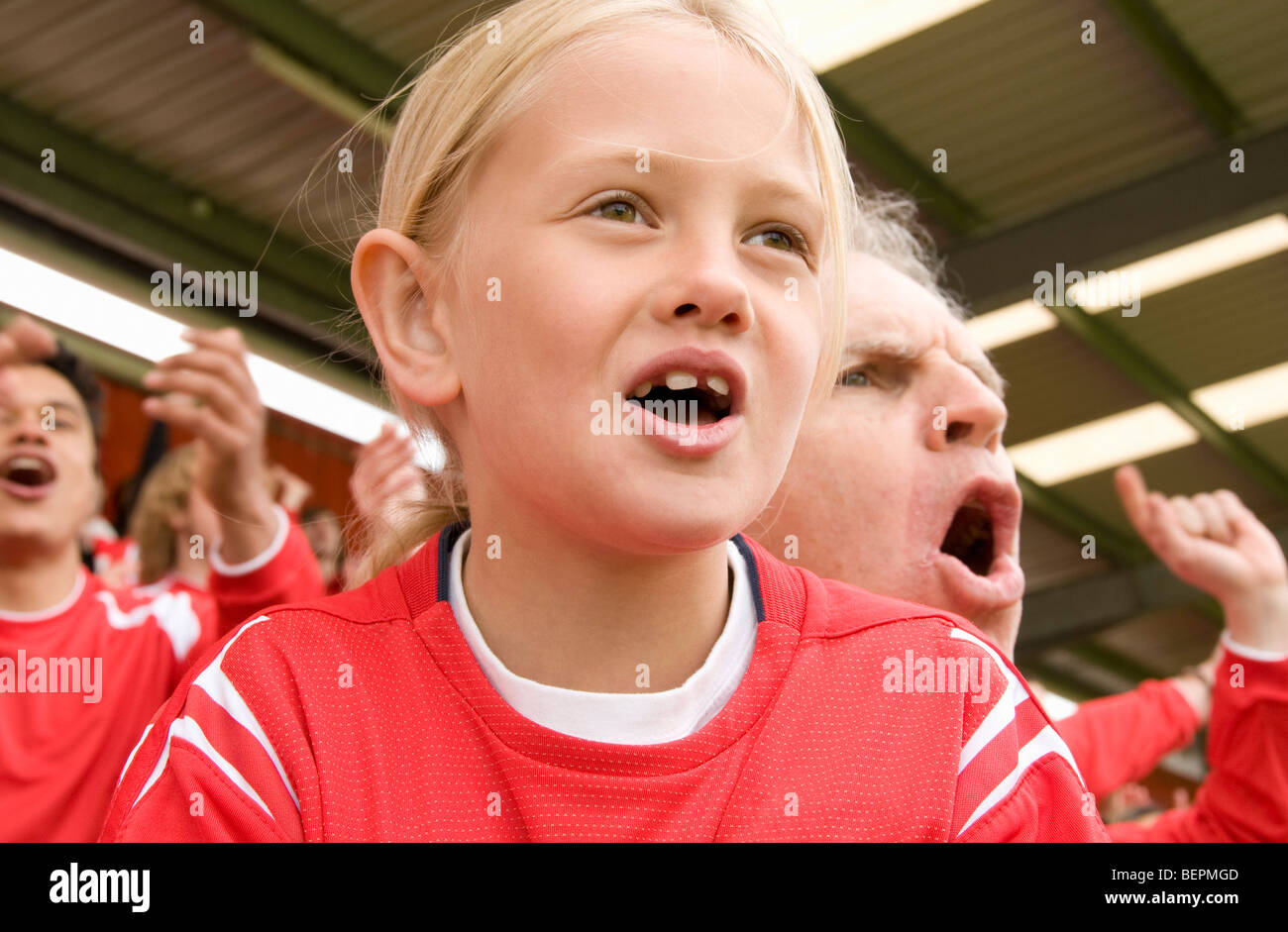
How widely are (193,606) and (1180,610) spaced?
15374 millimetres

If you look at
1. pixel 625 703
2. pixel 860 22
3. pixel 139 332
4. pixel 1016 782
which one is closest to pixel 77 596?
pixel 625 703

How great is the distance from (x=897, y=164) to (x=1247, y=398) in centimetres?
509

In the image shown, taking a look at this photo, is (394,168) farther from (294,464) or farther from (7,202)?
(294,464)

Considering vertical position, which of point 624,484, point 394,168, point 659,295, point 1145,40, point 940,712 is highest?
point 1145,40

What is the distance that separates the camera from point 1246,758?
5.72 feet

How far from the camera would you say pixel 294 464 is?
31.0 feet

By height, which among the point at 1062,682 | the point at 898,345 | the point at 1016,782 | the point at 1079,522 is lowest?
the point at 1016,782

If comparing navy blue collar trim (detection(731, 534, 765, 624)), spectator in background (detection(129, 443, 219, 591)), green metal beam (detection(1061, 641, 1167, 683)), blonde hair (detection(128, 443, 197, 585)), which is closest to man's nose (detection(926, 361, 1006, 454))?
navy blue collar trim (detection(731, 534, 765, 624))

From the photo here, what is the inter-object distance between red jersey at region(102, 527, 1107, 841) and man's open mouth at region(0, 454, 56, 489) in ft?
5.05

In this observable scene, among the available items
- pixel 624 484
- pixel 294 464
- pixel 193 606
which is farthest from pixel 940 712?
pixel 294 464

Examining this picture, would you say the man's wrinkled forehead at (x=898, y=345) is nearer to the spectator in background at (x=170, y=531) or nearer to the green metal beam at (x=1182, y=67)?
the spectator in background at (x=170, y=531)

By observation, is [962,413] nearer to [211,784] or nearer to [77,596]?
[211,784]

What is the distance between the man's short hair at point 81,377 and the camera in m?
2.58
